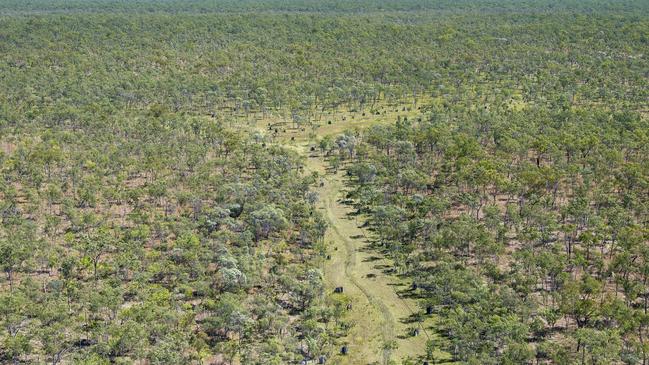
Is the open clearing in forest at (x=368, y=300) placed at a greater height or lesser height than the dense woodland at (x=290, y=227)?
lesser

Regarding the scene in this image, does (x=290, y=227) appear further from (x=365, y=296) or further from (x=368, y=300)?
(x=368, y=300)

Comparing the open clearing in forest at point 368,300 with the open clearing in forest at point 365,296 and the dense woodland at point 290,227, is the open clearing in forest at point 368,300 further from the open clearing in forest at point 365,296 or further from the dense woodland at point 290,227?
the dense woodland at point 290,227

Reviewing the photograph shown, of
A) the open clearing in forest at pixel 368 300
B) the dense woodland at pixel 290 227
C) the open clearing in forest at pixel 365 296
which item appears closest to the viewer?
the dense woodland at pixel 290 227

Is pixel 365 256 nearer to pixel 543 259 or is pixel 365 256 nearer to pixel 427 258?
pixel 427 258

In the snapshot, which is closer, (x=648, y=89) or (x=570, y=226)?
(x=570, y=226)

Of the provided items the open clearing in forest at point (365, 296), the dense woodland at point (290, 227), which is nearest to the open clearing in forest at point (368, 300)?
the open clearing in forest at point (365, 296)

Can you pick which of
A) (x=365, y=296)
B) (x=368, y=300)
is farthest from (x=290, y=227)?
(x=368, y=300)

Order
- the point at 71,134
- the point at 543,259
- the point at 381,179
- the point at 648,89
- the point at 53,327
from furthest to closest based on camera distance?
the point at 648,89, the point at 71,134, the point at 381,179, the point at 543,259, the point at 53,327

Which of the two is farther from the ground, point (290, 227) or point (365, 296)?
point (290, 227)

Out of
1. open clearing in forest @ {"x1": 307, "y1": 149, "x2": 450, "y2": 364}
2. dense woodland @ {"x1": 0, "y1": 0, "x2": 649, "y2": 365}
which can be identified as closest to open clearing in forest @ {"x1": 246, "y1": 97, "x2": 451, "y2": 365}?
open clearing in forest @ {"x1": 307, "y1": 149, "x2": 450, "y2": 364}

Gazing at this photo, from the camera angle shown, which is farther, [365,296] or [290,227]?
[290,227]

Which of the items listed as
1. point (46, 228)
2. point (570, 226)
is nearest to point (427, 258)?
point (570, 226)
